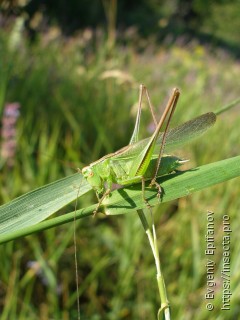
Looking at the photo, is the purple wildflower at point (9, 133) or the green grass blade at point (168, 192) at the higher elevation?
the purple wildflower at point (9, 133)

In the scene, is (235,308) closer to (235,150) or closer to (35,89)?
(235,150)

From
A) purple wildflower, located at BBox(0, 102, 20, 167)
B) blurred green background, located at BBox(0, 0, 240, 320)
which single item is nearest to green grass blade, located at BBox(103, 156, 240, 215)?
blurred green background, located at BBox(0, 0, 240, 320)

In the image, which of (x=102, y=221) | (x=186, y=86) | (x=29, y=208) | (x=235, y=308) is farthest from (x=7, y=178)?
(x=186, y=86)

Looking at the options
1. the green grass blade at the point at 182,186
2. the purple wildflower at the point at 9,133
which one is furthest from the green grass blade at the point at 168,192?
the purple wildflower at the point at 9,133

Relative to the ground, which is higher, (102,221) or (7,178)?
(7,178)

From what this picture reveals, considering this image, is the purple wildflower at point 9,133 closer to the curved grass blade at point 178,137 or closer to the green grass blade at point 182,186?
the curved grass blade at point 178,137

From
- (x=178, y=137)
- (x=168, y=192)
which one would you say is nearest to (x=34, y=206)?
(x=168, y=192)
